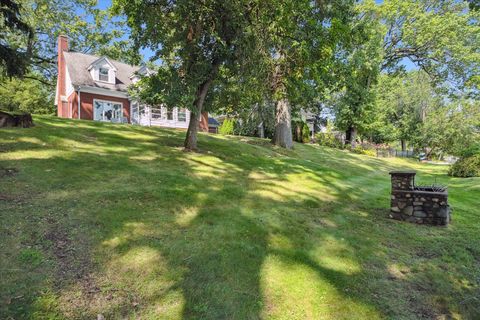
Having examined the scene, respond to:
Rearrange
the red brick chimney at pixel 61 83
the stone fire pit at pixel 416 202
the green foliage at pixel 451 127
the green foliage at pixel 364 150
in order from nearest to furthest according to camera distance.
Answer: the stone fire pit at pixel 416 202
the red brick chimney at pixel 61 83
the green foliage at pixel 364 150
the green foliage at pixel 451 127

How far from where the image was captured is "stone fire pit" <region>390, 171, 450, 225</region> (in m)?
7.32

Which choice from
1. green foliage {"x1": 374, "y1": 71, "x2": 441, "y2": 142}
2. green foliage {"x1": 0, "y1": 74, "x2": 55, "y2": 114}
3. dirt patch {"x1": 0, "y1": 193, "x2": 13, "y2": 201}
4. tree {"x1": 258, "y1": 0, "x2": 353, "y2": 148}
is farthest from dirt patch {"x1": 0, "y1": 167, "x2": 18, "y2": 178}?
green foliage {"x1": 374, "y1": 71, "x2": 441, "y2": 142}

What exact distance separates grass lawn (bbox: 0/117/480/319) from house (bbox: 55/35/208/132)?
662 inches

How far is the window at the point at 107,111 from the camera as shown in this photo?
24967mm

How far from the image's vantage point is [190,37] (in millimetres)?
10422

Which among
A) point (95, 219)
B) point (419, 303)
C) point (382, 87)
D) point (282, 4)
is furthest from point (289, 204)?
point (382, 87)

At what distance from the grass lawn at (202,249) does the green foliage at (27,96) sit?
90.5ft

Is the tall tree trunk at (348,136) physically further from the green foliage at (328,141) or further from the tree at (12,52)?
the tree at (12,52)

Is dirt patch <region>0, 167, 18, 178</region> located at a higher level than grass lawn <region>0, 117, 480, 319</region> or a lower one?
higher

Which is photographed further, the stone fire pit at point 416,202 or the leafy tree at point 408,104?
the leafy tree at point 408,104

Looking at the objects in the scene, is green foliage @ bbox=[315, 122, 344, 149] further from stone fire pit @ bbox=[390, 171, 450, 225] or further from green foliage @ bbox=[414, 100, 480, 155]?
stone fire pit @ bbox=[390, 171, 450, 225]

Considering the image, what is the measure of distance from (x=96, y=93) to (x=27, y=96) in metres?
12.6

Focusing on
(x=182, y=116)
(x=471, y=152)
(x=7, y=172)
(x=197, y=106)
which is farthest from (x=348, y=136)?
(x=7, y=172)

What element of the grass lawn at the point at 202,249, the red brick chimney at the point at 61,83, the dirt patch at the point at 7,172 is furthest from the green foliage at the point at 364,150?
the red brick chimney at the point at 61,83
